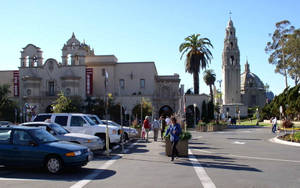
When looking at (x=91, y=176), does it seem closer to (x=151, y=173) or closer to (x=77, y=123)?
(x=151, y=173)

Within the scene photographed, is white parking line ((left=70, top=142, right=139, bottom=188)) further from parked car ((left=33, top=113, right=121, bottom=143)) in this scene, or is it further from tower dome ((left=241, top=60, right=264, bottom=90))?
tower dome ((left=241, top=60, right=264, bottom=90))

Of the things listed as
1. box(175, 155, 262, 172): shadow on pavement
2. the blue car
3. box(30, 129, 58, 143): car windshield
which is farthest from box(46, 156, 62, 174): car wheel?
box(175, 155, 262, 172): shadow on pavement

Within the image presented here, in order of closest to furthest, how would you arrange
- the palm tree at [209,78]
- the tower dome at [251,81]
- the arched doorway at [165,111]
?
the arched doorway at [165,111], the palm tree at [209,78], the tower dome at [251,81]

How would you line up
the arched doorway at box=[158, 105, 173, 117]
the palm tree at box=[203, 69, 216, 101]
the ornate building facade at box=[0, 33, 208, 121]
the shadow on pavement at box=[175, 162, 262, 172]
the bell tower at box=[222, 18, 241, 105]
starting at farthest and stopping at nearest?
the bell tower at box=[222, 18, 241, 105] → the palm tree at box=[203, 69, 216, 101] → the arched doorway at box=[158, 105, 173, 117] → the ornate building facade at box=[0, 33, 208, 121] → the shadow on pavement at box=[175, 162, 262, 172]

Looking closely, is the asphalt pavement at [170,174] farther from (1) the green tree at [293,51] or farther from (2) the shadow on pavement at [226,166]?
(1) the green tree at [293,51]

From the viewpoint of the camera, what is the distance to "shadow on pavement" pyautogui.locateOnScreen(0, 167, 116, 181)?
976cm

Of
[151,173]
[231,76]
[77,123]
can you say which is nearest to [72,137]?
[77,123]

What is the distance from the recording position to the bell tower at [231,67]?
89500mm

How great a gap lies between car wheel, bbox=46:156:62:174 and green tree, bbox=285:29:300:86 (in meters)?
47.2

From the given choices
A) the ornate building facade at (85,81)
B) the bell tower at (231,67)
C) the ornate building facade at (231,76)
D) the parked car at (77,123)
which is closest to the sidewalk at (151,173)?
the parked car at (77,123)

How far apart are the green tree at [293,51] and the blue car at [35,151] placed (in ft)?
153

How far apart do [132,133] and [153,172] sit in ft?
44.8

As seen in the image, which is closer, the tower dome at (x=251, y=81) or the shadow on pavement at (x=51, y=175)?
the shadow on pavement at (x=51, y=175)

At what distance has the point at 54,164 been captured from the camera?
1023 centimetres
